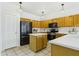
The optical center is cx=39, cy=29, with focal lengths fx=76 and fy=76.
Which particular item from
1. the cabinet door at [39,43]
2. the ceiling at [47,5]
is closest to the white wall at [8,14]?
the ceiling at [47,5]

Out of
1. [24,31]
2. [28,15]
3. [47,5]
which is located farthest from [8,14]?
[47,5]

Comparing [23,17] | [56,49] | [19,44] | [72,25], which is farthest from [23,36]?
[56,49]

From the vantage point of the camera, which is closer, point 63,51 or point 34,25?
point 63,51

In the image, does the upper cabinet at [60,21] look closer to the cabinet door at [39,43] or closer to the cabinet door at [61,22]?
the cabinet door at [61,22]

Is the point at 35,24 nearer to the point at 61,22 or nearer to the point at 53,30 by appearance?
the point at 53,30

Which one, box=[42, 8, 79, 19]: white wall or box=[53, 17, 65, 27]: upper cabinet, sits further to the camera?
box=[53, 17, 65, 27]: upper cabinet

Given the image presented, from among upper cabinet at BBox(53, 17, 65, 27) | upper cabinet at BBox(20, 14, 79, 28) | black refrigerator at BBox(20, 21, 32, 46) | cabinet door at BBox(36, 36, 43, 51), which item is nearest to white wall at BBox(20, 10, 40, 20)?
upper cabinet at BBox(20, 14, 79, 28)

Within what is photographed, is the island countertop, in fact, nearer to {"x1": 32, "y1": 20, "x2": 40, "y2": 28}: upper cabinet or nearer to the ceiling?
the ceiling

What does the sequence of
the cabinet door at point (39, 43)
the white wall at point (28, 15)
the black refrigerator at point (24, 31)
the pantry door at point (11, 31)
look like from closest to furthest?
the cabinet door at point (39, 43) < the pantry door at point (11, 31) < the black refrigerator at point (24, 31) < the white wall at point (28, 15)

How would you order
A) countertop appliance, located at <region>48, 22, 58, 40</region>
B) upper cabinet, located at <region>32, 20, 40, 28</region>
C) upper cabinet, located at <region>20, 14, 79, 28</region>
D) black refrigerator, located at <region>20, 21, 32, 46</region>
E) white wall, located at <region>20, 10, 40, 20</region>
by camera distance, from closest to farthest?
upper cabinet, located at <region>20, 14, 79, 28</region> → black refrigerator, located at <region>20, 21, 32, 46</region> → white wall, located at <region>20, 10, 40, 20</region> → countertop appliance, located at <region>48, 22, 58, 40</region> → upper cabinet, located at <region>32, 20, 40, 28</region>

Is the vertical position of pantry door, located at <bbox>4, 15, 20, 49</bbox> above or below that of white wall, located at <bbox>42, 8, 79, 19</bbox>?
below

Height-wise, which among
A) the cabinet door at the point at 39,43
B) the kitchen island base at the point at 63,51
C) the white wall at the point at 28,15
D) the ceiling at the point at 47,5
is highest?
the ceiling at the point at 47,5

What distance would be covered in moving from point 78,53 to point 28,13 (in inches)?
193

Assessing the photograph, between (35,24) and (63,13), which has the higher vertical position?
(63,13)
